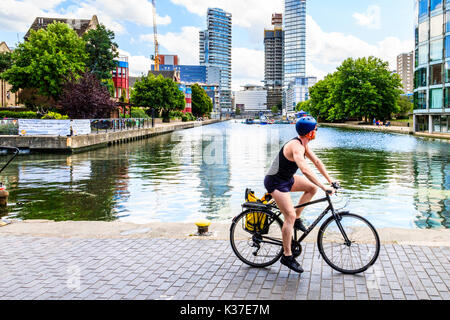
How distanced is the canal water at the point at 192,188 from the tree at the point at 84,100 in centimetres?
1844

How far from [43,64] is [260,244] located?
2067 inches

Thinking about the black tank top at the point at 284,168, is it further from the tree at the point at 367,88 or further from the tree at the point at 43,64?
the tree at the point at 367,88

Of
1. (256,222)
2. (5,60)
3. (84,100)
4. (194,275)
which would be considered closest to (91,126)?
(84,100)

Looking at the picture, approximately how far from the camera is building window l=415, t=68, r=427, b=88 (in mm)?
60969

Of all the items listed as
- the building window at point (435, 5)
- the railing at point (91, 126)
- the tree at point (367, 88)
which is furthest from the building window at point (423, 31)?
the railing at point (91, 126)

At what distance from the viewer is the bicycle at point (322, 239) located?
6168 millimetres

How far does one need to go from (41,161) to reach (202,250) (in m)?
23.9

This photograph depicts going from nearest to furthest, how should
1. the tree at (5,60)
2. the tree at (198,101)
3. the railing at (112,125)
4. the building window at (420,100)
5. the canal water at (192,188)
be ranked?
the canal water at (192,188) < the railing at (112,125) < the building window at (420,100) < the tree at (5,60) < the tree at (198,101)

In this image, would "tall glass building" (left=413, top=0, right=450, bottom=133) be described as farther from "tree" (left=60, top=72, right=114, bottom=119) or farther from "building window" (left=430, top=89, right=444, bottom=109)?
"tree" (left=60, top=72, right=114, bottom=119)

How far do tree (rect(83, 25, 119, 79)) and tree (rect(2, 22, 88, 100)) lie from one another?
Answer: 12.3 metres

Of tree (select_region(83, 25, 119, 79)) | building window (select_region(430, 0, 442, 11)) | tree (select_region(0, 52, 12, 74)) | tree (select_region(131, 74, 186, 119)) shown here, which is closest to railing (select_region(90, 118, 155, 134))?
tree (select_region(83, 25, 119, 79))

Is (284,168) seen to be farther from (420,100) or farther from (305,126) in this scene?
(420,100)

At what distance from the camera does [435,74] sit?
58.2 meters
